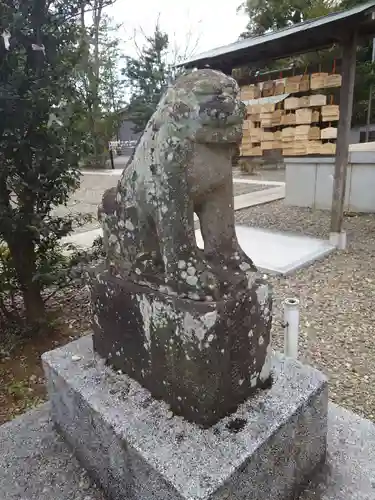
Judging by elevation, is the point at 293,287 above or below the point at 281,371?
below

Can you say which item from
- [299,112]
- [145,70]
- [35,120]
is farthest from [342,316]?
[145,70]

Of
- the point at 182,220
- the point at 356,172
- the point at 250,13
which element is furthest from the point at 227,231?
the point at 250,13

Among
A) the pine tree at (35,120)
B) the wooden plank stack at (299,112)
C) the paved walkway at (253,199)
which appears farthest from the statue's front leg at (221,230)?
the wooden plank stack at (299,112)

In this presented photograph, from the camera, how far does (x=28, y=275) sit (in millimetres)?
2475

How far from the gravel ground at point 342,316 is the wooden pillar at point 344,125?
0.39 metres

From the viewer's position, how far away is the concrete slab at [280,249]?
377 cm

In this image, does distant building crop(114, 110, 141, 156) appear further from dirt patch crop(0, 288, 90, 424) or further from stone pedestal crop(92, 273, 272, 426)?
stone pedestal crop(92, 273, 272, 426)

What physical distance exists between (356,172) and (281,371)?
508 cm

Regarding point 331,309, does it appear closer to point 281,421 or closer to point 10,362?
point 281,421

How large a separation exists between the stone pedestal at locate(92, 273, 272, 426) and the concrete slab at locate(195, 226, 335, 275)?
2.21 m

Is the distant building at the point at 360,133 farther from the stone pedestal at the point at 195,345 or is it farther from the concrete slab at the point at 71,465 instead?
the stone pedestal at the point at 195,345

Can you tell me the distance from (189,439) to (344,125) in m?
3.89

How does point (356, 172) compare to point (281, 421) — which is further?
point (356, 172)

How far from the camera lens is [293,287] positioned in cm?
335
